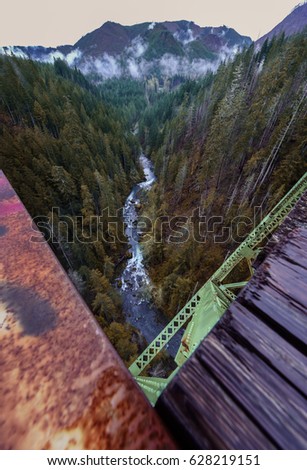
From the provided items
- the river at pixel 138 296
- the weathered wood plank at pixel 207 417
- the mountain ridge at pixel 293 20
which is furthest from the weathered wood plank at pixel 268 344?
the mountain ridge at pixel 293 20

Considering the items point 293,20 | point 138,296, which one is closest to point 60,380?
point 138,296

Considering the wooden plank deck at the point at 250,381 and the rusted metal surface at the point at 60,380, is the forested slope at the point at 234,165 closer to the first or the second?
the wooden plank deck at the point at 250,381

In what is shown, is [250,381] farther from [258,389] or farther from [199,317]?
[199,317]

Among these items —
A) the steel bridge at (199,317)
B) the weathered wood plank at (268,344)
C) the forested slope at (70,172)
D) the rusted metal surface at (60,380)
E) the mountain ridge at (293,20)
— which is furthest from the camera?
the mountain ridge at (293,20)

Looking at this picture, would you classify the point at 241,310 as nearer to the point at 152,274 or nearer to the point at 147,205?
the point at 152,274

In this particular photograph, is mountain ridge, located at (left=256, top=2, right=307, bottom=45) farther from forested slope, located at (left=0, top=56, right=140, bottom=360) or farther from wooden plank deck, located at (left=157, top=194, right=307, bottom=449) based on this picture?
Answer: wooden plank deck, located at (left=157, top=194, right=307, bottom=449)

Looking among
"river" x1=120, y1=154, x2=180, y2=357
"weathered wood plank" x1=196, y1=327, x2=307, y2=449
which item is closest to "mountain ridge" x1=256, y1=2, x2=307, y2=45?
"river" x1=120, y1=154, x2=180, y2=357

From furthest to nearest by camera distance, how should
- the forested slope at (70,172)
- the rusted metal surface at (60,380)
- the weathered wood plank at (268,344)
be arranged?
the forested slope at (70,172) < the weathered wood plank at (268,344) < the rusted metal surface at (60,380)
